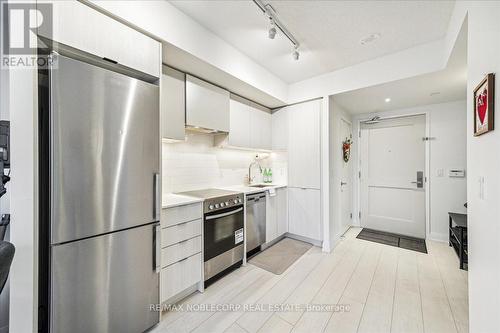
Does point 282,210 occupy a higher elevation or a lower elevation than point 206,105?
lower

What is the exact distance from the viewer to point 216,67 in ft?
7.02

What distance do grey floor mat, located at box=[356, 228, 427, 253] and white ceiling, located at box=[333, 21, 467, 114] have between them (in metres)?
2.31

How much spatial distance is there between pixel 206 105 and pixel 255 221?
5.46 ft

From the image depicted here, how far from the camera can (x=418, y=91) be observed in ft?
9.47

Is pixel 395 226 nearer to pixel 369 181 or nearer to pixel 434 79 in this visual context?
pixel 369 181

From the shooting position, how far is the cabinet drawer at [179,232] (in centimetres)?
175

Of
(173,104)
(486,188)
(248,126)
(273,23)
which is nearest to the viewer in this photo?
(486,188)

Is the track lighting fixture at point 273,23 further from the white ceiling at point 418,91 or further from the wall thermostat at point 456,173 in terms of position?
the wall thermostat at point 456,173

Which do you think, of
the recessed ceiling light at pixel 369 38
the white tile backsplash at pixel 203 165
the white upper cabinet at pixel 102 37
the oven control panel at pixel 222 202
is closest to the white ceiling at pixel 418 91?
the recessed ceiling light at pixel 369 38

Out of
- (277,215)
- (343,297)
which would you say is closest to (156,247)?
(343,297)

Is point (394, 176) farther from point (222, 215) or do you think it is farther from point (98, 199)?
point (98, 199)

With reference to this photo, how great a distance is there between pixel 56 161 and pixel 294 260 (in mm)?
→ 2683

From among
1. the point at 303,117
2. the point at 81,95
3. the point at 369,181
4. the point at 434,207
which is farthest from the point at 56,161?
the point at 434,207

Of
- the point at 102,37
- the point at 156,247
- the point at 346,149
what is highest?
the point at 102,37
